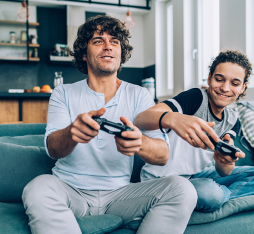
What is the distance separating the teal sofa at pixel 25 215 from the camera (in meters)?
1.08

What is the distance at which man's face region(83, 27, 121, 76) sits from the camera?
4.55 feet

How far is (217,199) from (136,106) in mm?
555

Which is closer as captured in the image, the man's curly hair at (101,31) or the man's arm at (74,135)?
the man's arm at (74,135)

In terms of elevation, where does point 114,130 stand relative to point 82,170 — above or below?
above

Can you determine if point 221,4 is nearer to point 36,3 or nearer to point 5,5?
point 36,3

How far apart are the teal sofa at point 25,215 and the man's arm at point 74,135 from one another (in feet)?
0.95

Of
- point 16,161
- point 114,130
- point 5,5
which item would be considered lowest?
point 16,161

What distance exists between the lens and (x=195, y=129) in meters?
0.90

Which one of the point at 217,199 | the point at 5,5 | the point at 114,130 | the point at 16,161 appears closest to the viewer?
the point at 114,130

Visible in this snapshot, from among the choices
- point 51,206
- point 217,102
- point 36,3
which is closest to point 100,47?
point 217,102

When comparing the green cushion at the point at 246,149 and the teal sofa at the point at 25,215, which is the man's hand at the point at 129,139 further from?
the green cushion at the point at 246,149

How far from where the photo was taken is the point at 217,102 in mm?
1436

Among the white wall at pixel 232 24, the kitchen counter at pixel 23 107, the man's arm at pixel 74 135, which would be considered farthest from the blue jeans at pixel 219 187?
the kitchen counter at pixel 23 107

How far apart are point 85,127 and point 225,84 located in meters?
0.87
